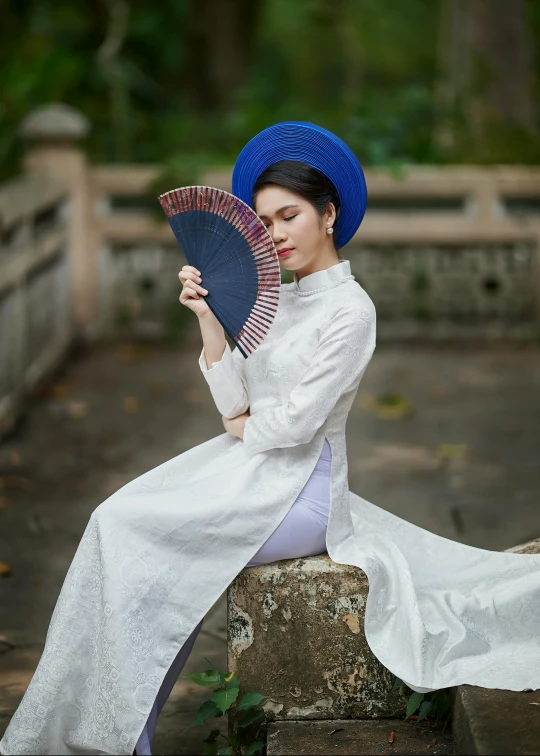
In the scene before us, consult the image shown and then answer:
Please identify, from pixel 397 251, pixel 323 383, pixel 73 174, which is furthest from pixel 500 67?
pixel 323 383

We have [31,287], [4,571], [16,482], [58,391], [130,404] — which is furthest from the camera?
[58,391]

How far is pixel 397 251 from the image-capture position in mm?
9203

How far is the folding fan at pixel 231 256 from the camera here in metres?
2.73

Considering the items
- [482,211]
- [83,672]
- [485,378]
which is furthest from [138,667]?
[482,211]

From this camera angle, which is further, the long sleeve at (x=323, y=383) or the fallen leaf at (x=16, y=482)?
the fallen leaf at (x=16, y=482)

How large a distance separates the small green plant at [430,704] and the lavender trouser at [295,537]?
1.38ft

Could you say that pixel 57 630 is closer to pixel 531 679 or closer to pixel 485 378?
pixel 531 679

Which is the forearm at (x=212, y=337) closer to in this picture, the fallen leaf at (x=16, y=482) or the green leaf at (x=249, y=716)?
the green leaf at (x=249, y=716)

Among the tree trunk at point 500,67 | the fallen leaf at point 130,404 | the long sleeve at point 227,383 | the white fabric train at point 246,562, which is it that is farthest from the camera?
the tree trunk at point 500,67

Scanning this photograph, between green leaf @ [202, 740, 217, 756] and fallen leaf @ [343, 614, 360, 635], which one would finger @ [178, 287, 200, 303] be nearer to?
fallen leaf @ [343, 614, 360, 635]

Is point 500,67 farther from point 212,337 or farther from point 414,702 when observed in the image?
point 414,702

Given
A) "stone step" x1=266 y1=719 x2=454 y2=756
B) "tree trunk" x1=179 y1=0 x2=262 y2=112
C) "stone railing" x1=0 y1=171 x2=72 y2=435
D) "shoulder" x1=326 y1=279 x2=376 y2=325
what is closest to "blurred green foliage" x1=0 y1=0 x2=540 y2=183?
"tree trunk" x1=179 y1=0 x2=262 y2=112

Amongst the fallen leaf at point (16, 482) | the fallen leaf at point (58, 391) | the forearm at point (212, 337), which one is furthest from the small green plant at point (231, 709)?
the fallen leaf at point (58, 391)

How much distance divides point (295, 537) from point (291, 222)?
2.63ft
